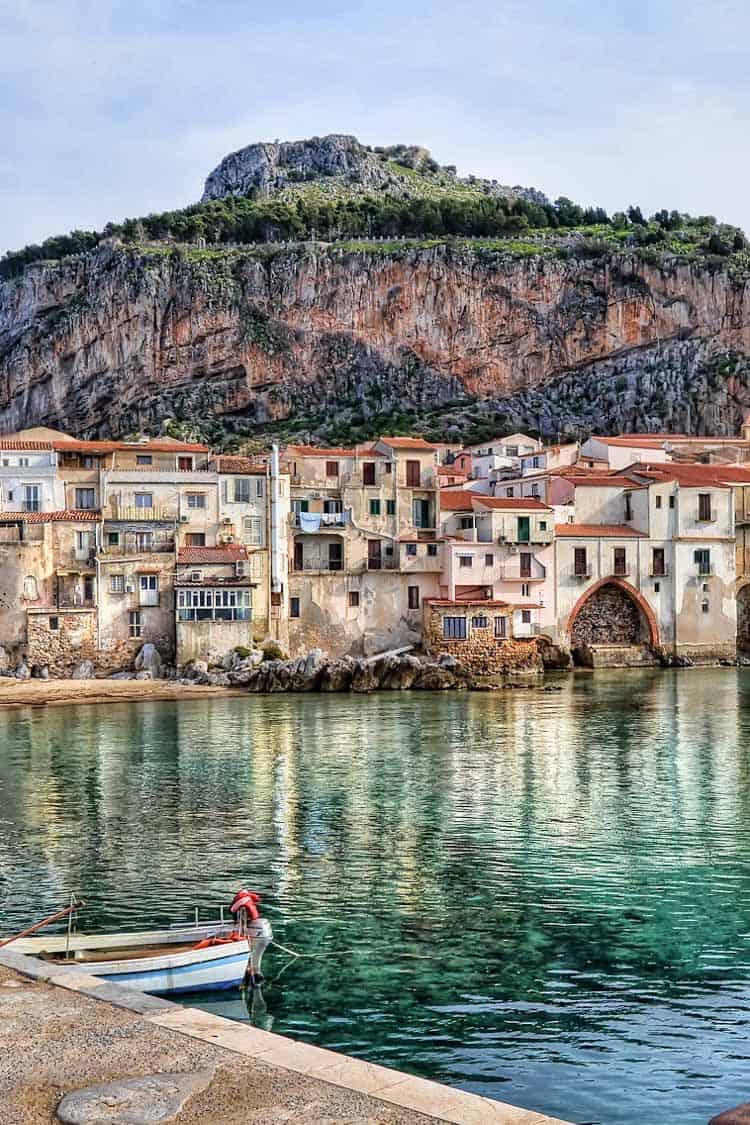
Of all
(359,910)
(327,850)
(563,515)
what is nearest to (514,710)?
(563,515)

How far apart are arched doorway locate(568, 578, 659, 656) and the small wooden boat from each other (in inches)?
2126

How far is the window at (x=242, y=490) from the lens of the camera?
65.4 m

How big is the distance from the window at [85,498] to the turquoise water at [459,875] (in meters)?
20.0

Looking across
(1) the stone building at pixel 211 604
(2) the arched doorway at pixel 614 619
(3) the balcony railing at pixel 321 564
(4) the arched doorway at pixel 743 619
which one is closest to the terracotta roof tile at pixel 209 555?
(1) the stone building at pixel 211 604

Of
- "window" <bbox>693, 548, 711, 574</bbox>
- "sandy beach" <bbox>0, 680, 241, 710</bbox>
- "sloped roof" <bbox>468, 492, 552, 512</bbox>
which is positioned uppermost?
"sloped roof" <bbox>468, 492, 552, 512</bbox>

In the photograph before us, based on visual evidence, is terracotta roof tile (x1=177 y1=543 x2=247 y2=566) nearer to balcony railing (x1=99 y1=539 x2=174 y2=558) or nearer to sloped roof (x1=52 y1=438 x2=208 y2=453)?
balcony railing (x1=99 y1=539 x2=174 y2=558)

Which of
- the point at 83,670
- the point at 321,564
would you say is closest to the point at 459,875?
the point at 83,670

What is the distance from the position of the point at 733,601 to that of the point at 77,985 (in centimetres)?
6402

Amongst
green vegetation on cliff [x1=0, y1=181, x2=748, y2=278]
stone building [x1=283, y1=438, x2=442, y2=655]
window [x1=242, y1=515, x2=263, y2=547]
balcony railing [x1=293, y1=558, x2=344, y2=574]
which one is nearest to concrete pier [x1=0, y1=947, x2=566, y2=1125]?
window [x1=242, y1=515, x2=263, y2=547]

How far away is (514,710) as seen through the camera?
2045 inches

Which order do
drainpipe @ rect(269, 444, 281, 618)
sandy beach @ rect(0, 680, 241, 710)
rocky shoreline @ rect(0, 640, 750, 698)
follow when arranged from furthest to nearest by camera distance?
drainpipe @ rect(269, 444, 281, 618) → rocky shoreline @ rect(0, 640, 750, 698) → sandy beach @ rect(0, 680, 241, 710)

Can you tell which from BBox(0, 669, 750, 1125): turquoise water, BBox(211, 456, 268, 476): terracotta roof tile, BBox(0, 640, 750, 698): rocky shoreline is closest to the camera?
BBox(0, 669, 750, 1125): turquoise water

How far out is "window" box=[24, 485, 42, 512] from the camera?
64.6 meters

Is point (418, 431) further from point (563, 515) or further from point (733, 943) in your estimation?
point (733, 943)
